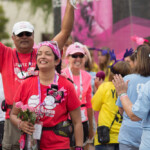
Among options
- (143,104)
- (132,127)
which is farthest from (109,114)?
(143,104)

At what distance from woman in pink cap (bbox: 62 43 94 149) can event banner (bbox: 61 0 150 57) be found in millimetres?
3708

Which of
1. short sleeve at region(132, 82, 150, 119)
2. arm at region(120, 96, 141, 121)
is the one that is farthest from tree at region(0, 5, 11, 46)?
short sleeve at region(132, 82, 150, 119)

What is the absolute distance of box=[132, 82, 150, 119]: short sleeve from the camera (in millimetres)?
3709

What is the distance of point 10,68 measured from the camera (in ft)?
15.8

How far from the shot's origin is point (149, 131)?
3.85m

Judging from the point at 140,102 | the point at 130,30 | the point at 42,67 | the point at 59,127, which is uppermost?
the point at 130,30

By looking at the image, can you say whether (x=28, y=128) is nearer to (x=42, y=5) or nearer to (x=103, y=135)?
(x=103, y=135)

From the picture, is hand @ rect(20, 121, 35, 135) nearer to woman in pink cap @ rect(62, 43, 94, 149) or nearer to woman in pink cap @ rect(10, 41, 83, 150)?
woman in pink cap @ rect(10, 41, 83, 150)

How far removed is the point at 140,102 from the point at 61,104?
3.11 ft

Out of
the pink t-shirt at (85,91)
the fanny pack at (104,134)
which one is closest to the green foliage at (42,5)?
the pink t-shirt at (85,91)

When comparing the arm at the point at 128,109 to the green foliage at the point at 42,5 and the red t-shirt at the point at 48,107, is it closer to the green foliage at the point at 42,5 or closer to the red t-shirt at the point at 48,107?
the red t-shirt at the point at 48,107

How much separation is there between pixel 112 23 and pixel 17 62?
6.48 metres

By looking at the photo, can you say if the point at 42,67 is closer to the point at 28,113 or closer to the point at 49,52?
the point at 49,52

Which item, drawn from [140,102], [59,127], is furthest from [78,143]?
[140,102]
